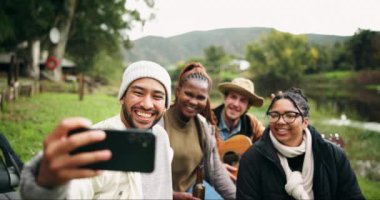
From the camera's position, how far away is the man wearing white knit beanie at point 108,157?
969 millimetres

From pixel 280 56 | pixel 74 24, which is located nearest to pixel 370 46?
pixel 74 24

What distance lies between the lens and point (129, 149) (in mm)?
1063

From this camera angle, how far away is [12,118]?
30.3ft

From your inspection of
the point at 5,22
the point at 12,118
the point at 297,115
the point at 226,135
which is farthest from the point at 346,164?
the point at 5,22

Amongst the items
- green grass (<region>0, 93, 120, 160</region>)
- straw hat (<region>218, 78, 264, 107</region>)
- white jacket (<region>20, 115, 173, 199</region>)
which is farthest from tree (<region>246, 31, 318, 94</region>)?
white jacket (<region>20, 115, 173, 199</region>)

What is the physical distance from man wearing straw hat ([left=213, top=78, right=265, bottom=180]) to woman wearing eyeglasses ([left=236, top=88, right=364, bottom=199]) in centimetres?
143

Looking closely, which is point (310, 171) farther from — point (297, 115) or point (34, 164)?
point (34, 164)

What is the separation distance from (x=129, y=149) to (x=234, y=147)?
3.23 meters

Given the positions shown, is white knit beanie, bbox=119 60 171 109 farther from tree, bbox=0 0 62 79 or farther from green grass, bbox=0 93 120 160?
tree, bbox=0 0 62 79

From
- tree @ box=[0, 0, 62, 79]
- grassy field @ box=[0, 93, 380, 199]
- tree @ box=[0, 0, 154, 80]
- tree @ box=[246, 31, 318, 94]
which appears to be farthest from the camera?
tree @ box=[246, 31, 318, 94]

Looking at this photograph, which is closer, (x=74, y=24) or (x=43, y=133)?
(x=43, y=133)

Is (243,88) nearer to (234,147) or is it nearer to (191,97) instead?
(234,147)

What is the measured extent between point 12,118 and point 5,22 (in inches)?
456

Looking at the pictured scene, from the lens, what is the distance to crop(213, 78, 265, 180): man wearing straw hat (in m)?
4.26
